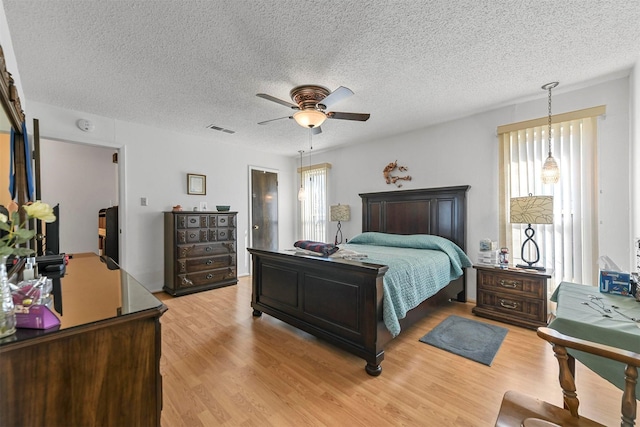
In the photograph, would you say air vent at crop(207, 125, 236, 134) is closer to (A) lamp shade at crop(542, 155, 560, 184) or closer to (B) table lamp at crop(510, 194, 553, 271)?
(B) table lamp at crop(510, 194, 553, 271)

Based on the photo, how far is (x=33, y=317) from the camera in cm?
87

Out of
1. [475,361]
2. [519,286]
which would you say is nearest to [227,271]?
[475,361]

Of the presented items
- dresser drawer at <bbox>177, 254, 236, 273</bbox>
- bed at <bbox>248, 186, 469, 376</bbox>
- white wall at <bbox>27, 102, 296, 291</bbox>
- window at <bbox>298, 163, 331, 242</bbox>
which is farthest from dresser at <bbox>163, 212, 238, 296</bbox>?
window at <bbox>298, 163, 331, 242</bbox>

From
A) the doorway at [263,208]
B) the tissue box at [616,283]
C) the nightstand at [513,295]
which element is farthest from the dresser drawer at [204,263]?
the tissue box at [616,283]

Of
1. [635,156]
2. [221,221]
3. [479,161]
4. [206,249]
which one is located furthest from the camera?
[221,221]

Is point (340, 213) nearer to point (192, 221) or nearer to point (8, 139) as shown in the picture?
point (192, 221)

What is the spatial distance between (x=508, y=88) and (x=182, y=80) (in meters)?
3.46

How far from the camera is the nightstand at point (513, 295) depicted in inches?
110

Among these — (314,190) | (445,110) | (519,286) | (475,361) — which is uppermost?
(445,110)

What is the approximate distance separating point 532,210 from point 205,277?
4503mm

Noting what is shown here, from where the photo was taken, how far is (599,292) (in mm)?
1764

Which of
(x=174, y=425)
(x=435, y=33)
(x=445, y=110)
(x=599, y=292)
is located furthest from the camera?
(x=445, y=110)

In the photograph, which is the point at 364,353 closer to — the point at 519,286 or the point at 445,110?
the point at 519,286

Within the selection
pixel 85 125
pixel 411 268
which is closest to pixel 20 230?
pixel 411 268
